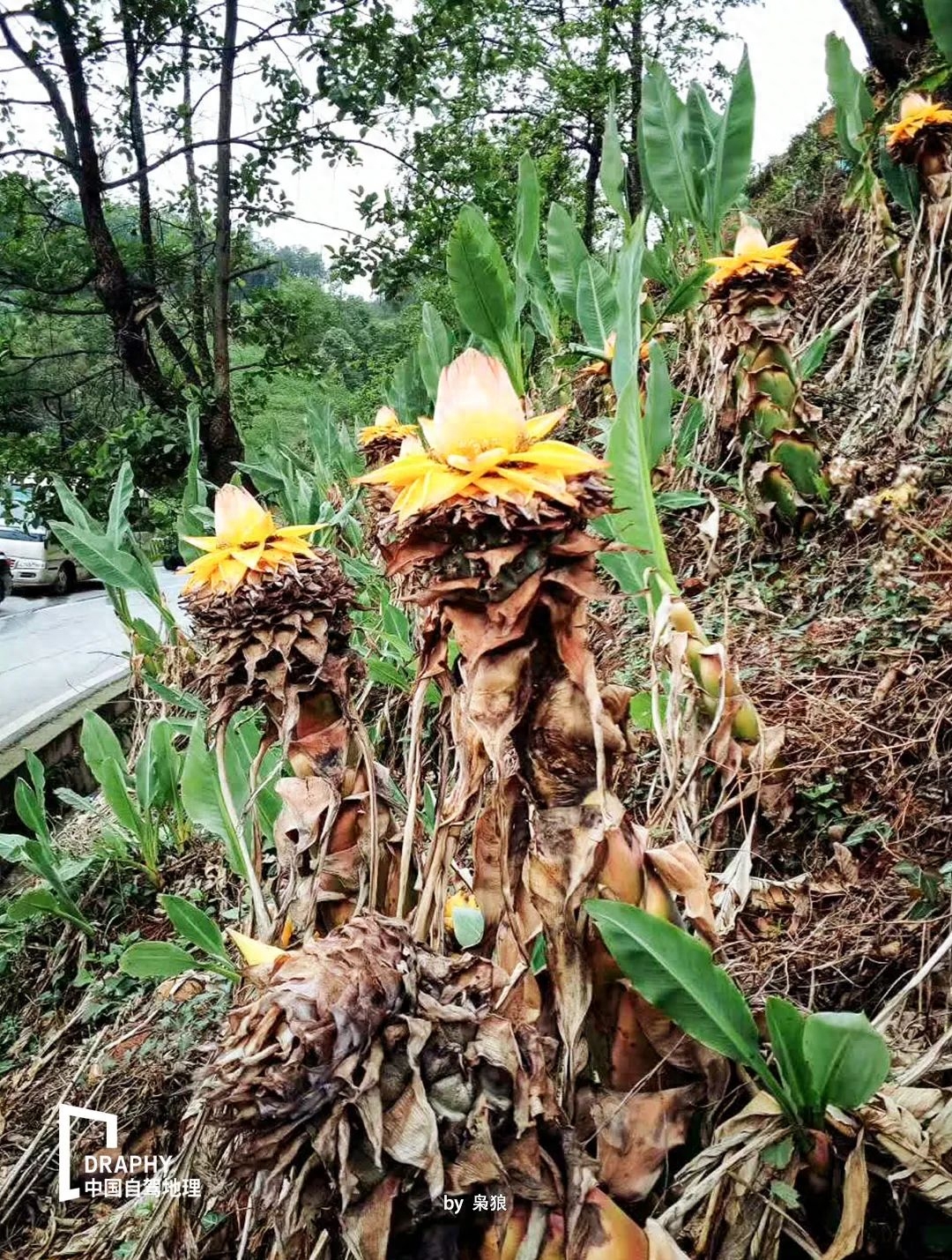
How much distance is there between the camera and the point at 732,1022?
2.39 ft

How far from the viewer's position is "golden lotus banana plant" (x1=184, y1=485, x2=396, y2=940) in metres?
1.00

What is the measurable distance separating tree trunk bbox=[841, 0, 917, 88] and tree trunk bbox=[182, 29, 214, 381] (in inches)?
137

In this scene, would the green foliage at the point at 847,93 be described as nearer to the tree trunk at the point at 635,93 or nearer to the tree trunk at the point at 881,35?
the tree trunk at the point at 881,35

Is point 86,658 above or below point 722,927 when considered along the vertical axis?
below

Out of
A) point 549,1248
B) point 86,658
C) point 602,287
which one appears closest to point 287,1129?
point 549,1248

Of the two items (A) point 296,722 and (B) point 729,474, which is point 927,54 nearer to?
(B) point 729,474

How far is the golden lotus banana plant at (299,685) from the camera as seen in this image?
3.28 ft

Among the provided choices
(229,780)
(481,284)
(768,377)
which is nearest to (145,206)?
(481,284)

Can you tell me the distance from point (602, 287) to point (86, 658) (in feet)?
19.0

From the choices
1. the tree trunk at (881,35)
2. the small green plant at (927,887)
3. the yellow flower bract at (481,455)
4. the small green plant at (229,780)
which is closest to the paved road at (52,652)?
the small green plant at (229,780)

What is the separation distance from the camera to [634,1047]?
80 cm

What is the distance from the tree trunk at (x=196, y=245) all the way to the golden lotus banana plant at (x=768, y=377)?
349 centimetres

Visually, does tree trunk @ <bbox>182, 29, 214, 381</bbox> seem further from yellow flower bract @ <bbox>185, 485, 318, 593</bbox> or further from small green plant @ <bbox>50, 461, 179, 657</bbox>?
yellow flower bract @ <bbox>185, 485, 318, 593</bbox>

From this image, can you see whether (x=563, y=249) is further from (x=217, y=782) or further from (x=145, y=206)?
(x=145, y=206)
